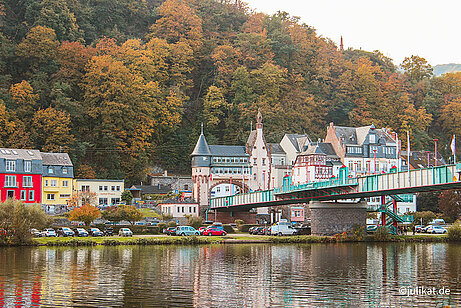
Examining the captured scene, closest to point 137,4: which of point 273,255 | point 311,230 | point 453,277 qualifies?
point 311,230

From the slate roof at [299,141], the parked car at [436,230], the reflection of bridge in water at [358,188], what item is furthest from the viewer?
the slate roof at [299,141]

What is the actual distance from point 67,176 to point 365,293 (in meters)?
73.6

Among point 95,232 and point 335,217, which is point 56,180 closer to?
point 95,232

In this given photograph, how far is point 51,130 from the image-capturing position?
349 ft

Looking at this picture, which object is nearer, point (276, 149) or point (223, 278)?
point (223, 278)

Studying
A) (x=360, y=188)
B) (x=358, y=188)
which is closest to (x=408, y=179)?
(x=360, y=188)

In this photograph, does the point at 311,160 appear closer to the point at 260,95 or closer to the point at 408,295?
the point at 260,95

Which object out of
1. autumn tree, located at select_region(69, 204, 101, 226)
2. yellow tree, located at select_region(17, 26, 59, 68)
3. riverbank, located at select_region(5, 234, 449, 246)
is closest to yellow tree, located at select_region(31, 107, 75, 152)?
yellow tree, located at select_region(17, 26, 59, 68)

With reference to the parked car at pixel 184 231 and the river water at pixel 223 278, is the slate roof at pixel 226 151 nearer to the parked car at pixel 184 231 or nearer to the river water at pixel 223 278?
the parked car at pixel 184 231

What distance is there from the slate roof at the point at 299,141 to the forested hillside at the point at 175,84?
6310 millimetres

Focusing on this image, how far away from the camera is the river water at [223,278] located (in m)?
30.8

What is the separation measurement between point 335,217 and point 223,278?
43.9 metres

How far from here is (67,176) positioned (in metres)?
99.4

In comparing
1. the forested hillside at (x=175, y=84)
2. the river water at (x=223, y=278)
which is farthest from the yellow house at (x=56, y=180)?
the river water at (x=223, y=278)
